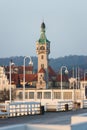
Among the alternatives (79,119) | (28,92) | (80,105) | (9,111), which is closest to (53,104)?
(80,105)

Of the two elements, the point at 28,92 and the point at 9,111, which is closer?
the point at 9,111

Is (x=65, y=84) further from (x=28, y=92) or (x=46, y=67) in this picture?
(x=28, y=92)

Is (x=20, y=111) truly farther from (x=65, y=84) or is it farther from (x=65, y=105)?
(x=65, y=84)

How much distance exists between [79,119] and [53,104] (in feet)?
112

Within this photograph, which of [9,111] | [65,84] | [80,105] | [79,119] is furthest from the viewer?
[65,84]

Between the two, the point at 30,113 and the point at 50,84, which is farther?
the point at 50,84

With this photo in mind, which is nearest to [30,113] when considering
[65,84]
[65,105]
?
[65,105]

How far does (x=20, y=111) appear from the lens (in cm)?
3981

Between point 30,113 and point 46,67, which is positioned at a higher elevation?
point 46,67

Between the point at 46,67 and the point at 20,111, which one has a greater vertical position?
the point at 46,67

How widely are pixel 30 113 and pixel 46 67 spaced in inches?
6245

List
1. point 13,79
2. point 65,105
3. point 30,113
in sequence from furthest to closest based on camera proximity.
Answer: point 13,79 → point 65,105 → point 30,113

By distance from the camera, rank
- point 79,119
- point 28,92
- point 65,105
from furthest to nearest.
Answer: point 28,92, point 65,105, point 79,119

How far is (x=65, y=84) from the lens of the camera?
19738 cm
